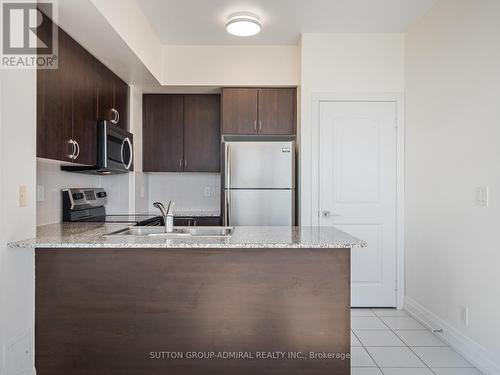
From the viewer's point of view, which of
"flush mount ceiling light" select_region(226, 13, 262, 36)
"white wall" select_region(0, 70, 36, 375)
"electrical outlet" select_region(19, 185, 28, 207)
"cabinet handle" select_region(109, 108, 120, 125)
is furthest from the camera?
"cabinet handle" select_region(109, 108, 120, 125)

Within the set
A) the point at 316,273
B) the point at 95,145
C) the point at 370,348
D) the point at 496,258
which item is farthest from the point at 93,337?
the point at 496,258

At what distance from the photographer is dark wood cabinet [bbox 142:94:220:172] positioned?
13.4ft

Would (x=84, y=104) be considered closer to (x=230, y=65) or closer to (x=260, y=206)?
(x=230, y=65)

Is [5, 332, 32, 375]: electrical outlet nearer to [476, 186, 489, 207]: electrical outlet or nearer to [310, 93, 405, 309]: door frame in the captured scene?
[310, 93, 405, 309]: door frame

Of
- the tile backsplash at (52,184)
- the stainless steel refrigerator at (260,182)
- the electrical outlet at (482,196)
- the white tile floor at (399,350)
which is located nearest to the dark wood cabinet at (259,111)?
the stainless steel refrigerator at (260,182)

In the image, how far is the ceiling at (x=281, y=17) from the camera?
2.87 meters

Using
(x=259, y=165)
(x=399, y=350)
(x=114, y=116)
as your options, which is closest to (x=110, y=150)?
(x=114, y=116)

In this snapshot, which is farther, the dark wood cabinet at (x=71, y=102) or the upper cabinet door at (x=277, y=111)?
the upper cabinet door at (x=277, y=111)

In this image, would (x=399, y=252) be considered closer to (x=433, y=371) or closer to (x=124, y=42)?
(x=433, y=371)

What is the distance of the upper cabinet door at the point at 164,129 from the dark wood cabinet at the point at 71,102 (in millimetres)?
874

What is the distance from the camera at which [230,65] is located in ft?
12.2

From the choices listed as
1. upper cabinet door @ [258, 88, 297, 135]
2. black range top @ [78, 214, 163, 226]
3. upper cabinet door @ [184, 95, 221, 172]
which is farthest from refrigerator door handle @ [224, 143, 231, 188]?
black range top @ [78, 214, 163, 226]

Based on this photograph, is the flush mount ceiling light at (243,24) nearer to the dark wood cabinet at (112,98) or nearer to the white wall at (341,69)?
the white wall at (341,69)

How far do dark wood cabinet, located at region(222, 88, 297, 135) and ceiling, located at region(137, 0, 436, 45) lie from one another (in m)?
0.51
